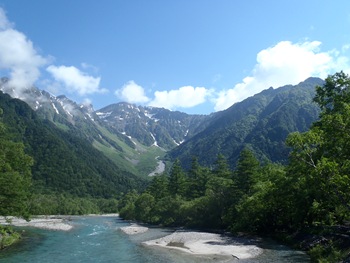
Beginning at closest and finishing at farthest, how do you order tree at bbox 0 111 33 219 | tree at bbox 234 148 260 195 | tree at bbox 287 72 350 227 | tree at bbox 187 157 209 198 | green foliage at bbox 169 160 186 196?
tree at bbox 287 72 350 227 → tree at bbox 0 111 33 219 → tree at bbox 234 148 260 195 → tree at bbox 187 157 209 198 → green foliage at bbox 169 160 186 196

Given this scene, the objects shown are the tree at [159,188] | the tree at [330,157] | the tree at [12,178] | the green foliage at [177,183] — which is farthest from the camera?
the tree at [159,188]

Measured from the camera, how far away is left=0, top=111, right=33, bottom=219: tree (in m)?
40.8

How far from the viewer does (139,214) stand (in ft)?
375

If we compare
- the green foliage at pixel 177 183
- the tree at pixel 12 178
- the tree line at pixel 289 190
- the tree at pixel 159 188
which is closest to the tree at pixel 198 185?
the tree line at pixel 289 190

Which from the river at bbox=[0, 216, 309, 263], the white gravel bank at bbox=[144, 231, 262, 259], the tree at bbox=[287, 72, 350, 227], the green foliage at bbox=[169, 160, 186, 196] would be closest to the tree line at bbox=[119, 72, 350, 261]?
the tree at bbox=[287, 72, 350, 227]

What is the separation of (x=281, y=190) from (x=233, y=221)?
1859cm

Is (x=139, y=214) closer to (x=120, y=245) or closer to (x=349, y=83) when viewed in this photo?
(x=120, y=245)

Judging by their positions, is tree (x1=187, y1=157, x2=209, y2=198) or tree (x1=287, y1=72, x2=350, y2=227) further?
tree (x1=187, y1=157, x2=209, y2=198)

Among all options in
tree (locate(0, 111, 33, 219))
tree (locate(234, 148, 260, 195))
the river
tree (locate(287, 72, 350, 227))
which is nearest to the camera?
tree (locate(287, 72, 350, 227))

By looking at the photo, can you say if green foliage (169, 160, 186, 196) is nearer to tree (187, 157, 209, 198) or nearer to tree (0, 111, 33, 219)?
tree (187, 157, 209, 198)

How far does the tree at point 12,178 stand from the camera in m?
40.8

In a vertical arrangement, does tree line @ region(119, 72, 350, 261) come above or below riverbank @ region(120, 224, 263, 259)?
above

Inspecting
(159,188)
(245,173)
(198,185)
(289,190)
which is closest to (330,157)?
(289,190)

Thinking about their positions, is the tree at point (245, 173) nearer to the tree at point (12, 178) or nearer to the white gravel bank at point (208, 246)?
the white gravel bank at point (208, 246)
